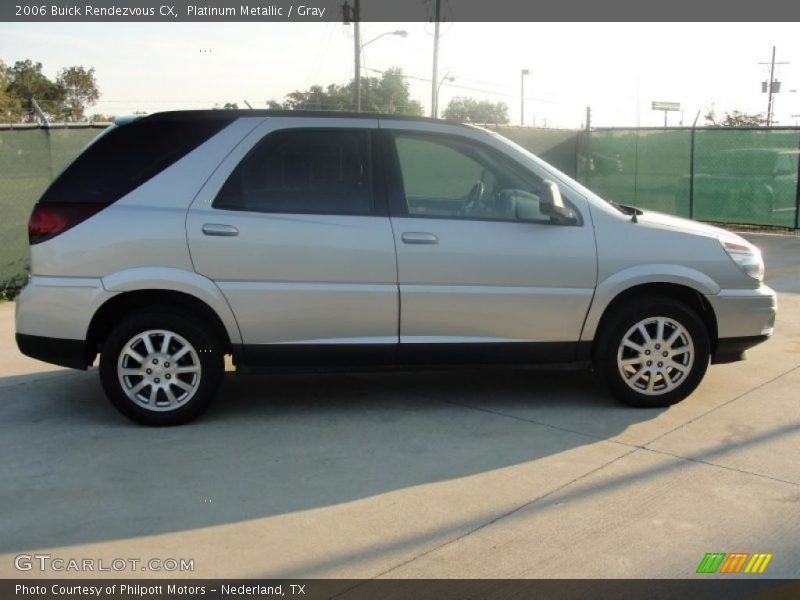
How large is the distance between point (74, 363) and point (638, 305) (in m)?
3.59

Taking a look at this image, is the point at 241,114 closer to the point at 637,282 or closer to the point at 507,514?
the point at 637,282

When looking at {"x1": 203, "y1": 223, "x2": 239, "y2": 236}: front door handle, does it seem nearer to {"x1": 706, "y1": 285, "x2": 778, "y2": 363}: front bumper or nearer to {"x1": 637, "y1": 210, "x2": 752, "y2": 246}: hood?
{"x1": 637, "y1": 210, "x2": 752, "y2": 246}: hood

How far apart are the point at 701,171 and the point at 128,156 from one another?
1352 centimetres

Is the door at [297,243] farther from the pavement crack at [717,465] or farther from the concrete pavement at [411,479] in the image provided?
the pavement crack at [717,465]

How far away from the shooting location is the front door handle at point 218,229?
507 centimetres

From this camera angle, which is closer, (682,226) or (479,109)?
(682,226)

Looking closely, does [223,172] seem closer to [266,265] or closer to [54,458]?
[266,265]

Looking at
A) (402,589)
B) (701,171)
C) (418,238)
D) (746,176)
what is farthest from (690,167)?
(402,589)

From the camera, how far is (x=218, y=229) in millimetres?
5074

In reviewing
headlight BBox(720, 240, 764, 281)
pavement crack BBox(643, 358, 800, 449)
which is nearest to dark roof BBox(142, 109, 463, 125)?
headlight BBox(720, 240, 764, 281)

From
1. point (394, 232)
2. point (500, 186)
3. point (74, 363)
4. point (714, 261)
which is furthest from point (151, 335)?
point (714, 261)

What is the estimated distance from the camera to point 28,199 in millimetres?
10094

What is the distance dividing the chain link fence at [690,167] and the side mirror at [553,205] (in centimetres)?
1136

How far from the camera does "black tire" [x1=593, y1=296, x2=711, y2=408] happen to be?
213 inches
